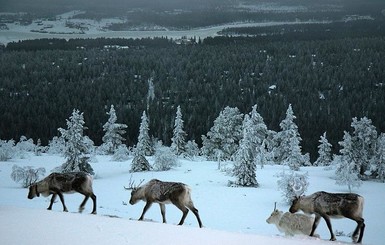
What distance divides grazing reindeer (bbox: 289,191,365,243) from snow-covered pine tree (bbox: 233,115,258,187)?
27.9 metres

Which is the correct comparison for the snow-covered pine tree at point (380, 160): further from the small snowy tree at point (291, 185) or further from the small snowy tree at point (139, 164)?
the small snowy tree at point (139, 164)

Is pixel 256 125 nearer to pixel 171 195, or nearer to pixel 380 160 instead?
pixel 380 160

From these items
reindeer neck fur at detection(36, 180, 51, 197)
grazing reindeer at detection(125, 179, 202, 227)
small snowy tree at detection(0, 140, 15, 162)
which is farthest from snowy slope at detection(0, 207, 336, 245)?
small snowy tree at detection(0, 140, 15, 162)

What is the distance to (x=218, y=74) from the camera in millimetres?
190625

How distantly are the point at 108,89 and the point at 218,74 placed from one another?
58.7m

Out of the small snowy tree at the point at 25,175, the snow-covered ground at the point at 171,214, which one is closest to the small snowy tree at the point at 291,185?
the snow-covered ground at the point at 171,214

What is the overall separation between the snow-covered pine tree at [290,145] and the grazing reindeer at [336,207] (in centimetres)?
3851

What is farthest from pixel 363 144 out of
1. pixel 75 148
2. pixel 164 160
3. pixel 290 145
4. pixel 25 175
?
pixel 25 175

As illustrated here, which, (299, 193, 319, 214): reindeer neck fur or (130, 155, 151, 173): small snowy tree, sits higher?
(299, 193, 319, 214): reindeer neck fur

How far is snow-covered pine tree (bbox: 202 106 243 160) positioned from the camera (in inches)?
1980

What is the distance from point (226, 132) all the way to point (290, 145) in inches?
331

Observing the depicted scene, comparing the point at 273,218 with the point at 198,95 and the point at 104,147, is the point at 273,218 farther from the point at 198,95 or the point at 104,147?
the point at 198,95

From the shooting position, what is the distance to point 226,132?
5103 cm

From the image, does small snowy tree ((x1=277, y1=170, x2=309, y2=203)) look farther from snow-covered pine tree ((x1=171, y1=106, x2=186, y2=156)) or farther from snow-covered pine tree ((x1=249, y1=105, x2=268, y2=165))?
snow-covered pine tree ((x1=171, y1=106, x2=186, y2=156))
